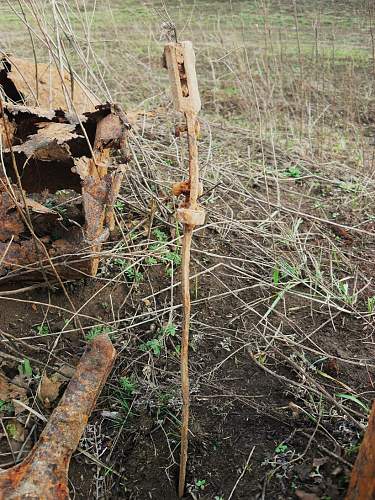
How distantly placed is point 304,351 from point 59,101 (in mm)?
1994

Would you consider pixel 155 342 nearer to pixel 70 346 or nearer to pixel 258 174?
pixel 70 346

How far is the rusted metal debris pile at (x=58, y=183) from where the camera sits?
2256 mm

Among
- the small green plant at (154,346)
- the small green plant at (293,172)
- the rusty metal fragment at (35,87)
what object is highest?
the rusty metal fragment at (35,87)

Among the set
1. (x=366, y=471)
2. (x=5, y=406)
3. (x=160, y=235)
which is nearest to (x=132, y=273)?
(x=160, y=235)

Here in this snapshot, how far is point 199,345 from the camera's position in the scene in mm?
2262

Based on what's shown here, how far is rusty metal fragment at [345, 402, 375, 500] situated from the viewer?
48.5 inches

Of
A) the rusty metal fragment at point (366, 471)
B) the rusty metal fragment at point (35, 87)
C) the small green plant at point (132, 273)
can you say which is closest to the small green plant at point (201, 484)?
the rusty metal fragment at point (366, 471)

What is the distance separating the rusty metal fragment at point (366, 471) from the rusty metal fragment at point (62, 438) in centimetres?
85

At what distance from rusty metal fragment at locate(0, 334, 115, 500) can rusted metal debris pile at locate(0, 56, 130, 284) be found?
448mm

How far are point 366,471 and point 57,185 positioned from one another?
1.87m

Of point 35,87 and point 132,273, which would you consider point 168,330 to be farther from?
point 35,87

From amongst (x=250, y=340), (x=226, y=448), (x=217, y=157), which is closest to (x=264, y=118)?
(x=217, y=157)

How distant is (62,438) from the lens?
172cm

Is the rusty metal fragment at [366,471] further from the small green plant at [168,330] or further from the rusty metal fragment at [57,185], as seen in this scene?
the rusty metal fragment at [57,185]
